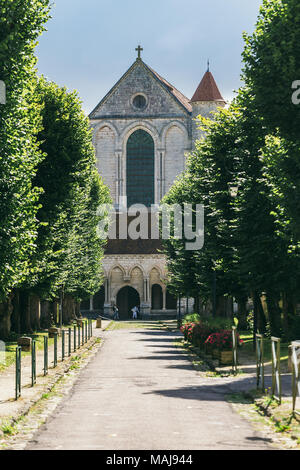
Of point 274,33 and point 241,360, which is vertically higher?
point 274,33

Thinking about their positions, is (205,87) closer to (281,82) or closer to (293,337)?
(293,337)

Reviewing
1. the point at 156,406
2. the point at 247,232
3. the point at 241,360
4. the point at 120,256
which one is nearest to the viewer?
the point at 156,406

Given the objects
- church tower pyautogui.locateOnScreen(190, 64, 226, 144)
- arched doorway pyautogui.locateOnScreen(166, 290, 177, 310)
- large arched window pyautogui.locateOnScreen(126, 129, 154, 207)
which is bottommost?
arched doorway pyautogui.locateOnScreen(166, 290, 177, 310)

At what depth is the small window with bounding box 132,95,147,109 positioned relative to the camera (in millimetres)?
80812

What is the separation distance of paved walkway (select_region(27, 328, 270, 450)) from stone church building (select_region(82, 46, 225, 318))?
56.2 metres

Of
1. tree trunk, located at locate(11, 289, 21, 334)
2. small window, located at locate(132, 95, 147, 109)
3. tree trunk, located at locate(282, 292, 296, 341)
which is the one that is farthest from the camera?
small window, located at locate(132, 95, 147, 109)

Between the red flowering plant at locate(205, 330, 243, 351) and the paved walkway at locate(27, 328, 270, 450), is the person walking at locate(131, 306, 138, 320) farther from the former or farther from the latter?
the paved walkway at locate(27, 328, 270, 450)

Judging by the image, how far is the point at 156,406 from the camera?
12.8 metres

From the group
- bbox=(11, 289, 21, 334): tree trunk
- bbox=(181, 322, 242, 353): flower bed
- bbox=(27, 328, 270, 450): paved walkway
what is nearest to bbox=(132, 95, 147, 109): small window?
bbox=(11, 289, 21, 334): tree trunk

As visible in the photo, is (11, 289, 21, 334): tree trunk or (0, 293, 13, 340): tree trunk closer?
(0, 293, 13, 340): tree trunk

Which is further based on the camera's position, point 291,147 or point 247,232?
point 247,232
